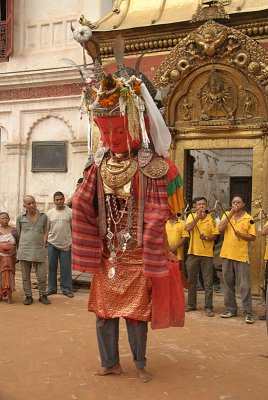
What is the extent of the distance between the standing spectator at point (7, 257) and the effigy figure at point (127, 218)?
11.6 feet

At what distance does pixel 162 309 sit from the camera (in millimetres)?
4023

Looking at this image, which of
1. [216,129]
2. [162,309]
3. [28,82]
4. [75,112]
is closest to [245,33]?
[216,129]

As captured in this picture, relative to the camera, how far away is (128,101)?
3.96 m

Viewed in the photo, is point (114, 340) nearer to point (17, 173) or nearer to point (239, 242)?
point (239, 242)

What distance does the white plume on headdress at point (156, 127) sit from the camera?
4074 millimetres

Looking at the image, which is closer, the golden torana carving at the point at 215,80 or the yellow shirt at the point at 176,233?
the yellow shirt at the point at 176,233

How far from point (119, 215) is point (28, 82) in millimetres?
7141

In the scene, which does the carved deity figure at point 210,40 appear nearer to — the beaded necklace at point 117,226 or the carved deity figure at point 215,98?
the carved deity figure at point 215,98

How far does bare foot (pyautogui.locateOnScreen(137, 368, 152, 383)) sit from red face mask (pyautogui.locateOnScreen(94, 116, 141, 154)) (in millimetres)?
1759

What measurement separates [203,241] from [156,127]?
10.4ft

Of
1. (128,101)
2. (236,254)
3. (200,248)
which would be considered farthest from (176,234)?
(128,101)

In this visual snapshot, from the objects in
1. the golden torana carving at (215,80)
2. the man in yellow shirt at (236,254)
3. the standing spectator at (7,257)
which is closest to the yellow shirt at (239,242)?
the man in yellow shirt at (236,254)

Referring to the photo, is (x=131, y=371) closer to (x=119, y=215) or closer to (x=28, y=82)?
(x=119, y=215)

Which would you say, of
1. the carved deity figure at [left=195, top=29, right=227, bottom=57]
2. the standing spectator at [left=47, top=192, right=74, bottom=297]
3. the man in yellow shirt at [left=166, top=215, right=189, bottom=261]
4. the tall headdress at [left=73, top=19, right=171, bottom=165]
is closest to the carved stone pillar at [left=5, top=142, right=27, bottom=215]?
the standing spectator at [left=47, top=192, right=74, bottom=297]
